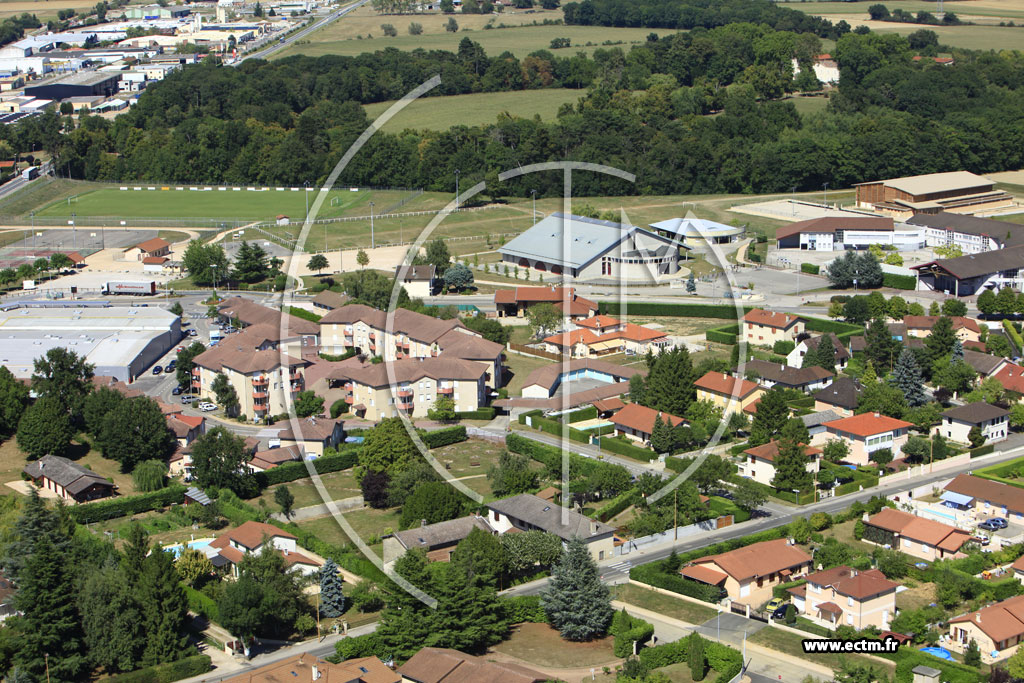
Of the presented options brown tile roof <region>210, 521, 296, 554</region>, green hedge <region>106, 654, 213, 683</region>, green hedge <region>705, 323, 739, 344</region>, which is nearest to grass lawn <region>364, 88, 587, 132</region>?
green hedge <region>705, 323, 739, 344</region>

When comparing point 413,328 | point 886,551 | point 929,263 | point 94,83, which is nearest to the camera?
point 886,551

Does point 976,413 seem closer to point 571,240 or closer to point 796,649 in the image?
point 796,649

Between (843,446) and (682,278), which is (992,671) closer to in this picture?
(843,446)

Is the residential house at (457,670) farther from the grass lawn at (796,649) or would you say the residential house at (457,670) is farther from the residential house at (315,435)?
the residential house at (315,435)

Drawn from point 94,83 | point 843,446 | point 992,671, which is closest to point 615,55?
point 94,83

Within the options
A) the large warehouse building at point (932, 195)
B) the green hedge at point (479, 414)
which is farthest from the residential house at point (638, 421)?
the large warehouse building at point (932, 195)

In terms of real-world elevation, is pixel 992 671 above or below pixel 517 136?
below

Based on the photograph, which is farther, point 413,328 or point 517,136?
point 517,136
